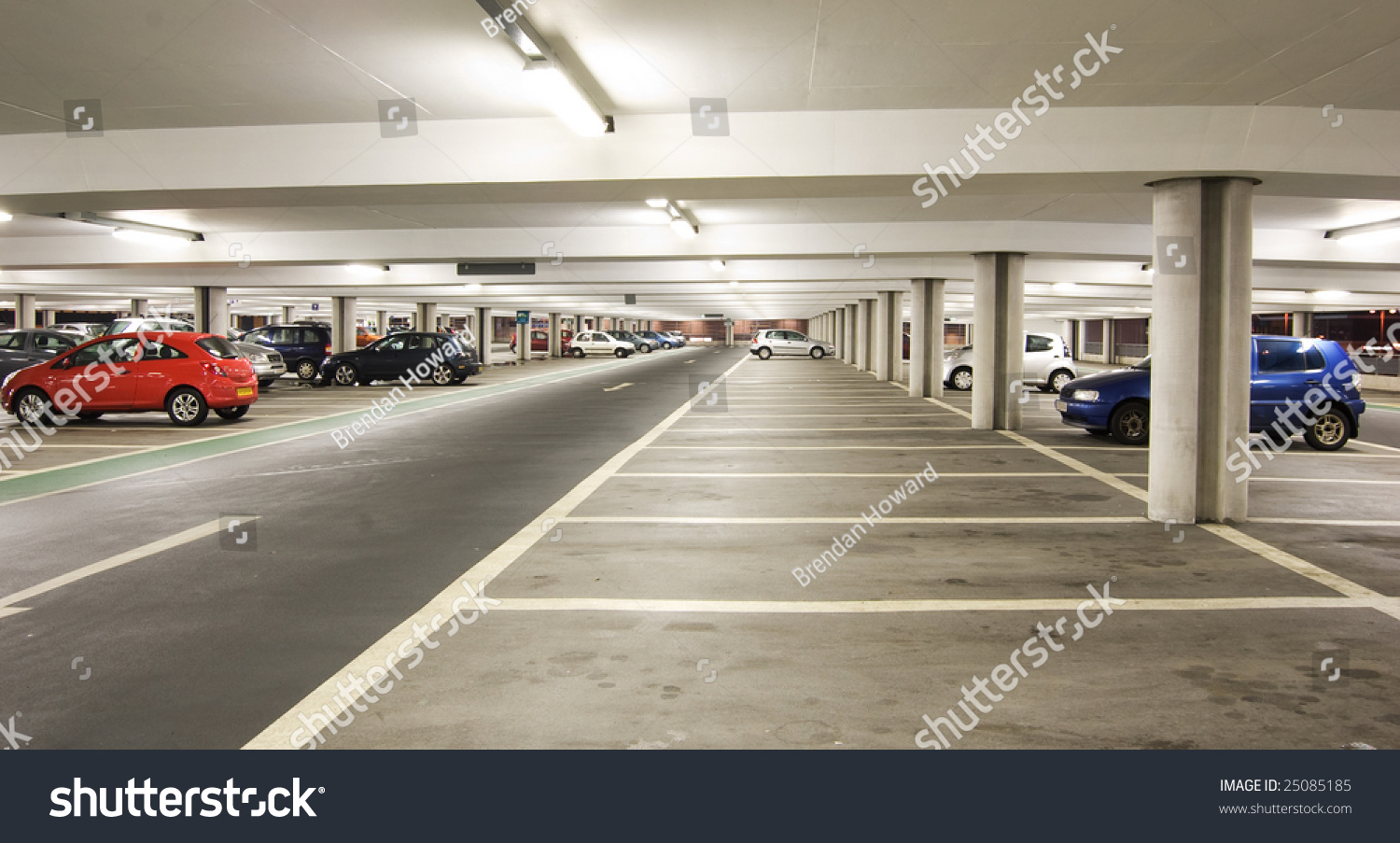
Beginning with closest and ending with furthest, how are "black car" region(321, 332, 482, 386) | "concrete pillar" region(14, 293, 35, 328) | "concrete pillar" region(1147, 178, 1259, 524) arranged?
"concrete pillar" region(1147, 178, 1259, 524) < "black car" region(321, 332, 482, 386) < "concrete pillar" region(14, 293, 35, 328)

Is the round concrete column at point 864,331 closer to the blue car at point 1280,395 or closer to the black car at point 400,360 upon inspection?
the black car at point 400,360

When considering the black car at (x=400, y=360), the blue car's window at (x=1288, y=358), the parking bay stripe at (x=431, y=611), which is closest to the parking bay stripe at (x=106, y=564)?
the parking bay stripe at (x=431, y=611)

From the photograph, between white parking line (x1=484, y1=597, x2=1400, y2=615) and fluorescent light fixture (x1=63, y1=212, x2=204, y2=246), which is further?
fluorescent light fixture (x1=63, y1=212, x2=204, y2=246)

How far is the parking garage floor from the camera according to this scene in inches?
148

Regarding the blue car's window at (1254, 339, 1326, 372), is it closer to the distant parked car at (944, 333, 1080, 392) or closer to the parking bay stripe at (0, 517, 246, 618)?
the distant parked car at (944, 333, 1080, 392)

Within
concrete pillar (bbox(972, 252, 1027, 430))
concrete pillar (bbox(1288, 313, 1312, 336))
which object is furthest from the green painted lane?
concrete pillar (bbox(1288, 313, 1312, 336))

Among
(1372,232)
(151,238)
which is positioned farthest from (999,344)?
(151,238)

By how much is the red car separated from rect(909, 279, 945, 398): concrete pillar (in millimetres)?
15677

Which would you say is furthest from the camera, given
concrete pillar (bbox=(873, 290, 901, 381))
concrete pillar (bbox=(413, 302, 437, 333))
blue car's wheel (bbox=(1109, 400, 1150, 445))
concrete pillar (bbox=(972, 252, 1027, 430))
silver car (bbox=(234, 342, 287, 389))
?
concrete pillar (bbox=(413, 302, 437, 333))

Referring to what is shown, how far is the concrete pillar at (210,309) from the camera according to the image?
87.0 ft

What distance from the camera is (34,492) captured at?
30.1 ft

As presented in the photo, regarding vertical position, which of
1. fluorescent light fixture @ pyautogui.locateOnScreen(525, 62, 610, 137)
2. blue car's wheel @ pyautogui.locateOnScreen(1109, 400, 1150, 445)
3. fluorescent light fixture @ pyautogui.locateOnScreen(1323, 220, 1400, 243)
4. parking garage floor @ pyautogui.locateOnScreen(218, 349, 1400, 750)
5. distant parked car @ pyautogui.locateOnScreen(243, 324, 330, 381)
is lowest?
parking garage floor @ pyautogui.locateOnScreen(218, 349, 1400, 750)

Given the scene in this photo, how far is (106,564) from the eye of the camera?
635 centimetres

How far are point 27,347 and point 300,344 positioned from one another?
781 cm
